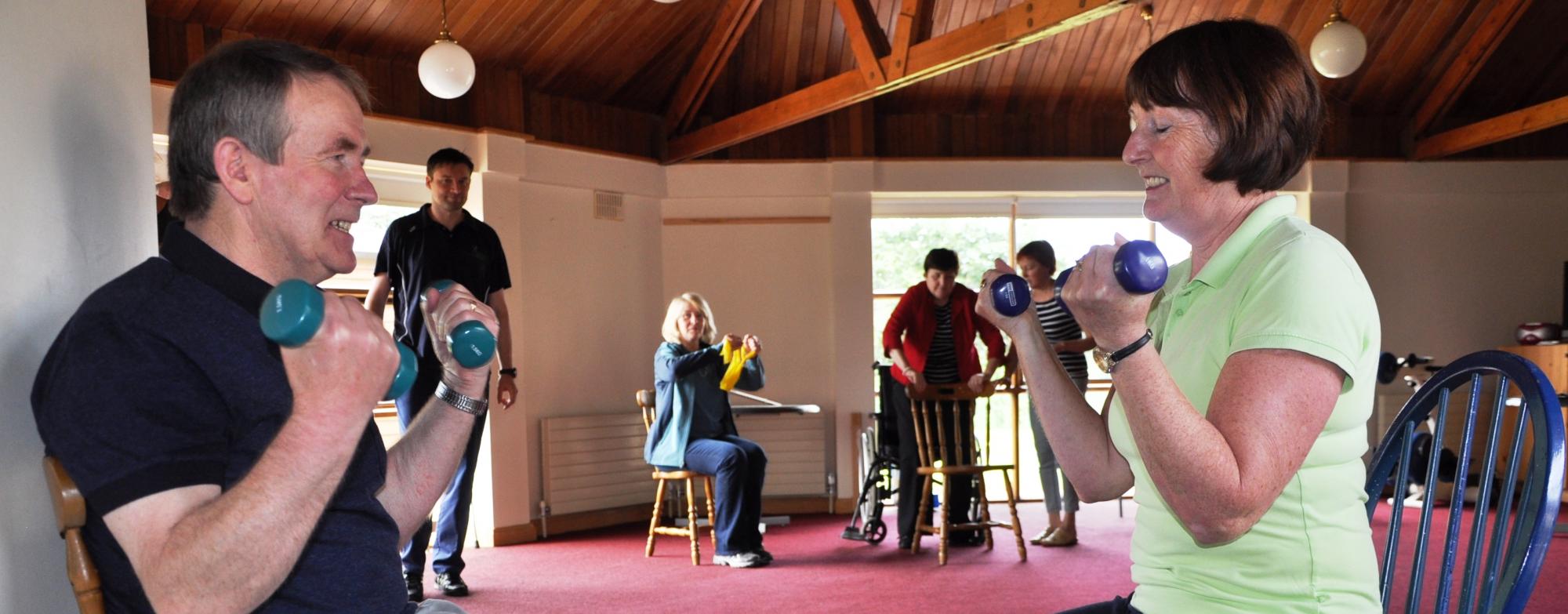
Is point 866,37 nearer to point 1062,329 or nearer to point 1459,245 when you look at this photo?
point 1062,329

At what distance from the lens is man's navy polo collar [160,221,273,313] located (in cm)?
124

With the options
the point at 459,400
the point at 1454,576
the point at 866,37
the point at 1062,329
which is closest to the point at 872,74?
the point at 866,37

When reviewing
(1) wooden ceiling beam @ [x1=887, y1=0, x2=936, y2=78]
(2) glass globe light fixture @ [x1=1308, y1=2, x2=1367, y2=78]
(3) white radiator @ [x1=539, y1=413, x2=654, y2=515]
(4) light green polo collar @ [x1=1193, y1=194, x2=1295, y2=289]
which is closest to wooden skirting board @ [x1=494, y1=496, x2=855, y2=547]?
(3) white radiator @ [x1=539, y1=413, x2=654, y2=515]

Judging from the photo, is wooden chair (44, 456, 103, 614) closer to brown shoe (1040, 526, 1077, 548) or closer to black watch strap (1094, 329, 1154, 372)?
black watch strap (1094, 329, 1154, 372)

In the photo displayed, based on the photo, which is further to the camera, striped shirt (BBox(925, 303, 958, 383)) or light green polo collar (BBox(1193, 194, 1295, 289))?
striped shirt (BBox(925, 303, 958, 383))

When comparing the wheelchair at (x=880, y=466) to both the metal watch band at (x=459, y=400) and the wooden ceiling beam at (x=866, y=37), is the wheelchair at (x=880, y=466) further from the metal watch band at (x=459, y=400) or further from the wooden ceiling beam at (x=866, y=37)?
the metal watch band at (x=459, y=400)

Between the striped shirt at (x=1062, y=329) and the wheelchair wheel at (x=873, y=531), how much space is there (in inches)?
52.9

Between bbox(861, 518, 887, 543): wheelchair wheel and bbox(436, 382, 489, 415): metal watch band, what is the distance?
Result: 4.91 m

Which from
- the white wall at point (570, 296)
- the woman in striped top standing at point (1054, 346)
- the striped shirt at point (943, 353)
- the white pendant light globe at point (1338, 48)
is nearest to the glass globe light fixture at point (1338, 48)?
the white pendant light globe at point (1338, 48)

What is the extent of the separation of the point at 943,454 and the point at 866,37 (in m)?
2.21

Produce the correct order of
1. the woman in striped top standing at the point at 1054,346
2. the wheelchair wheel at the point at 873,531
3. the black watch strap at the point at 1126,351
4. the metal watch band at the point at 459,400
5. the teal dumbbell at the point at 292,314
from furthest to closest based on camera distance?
the wheelchair wheel at the point at 873,531
the woman in striped top standing at the point at 1054,346
the metal watch band at the point at 459,400
the black watch strap at the point at 1126,351
the teal dumbbell at the point at 292,314

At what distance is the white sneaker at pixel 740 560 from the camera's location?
5637 mm

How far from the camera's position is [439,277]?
171 inches

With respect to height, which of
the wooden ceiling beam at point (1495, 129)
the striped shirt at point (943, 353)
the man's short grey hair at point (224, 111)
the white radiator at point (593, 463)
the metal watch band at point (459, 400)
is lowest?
the white radiator at point (593, 463)
